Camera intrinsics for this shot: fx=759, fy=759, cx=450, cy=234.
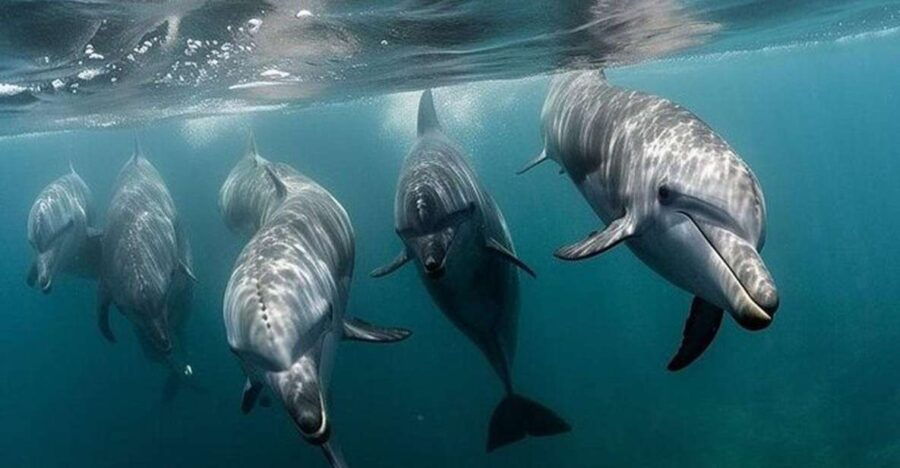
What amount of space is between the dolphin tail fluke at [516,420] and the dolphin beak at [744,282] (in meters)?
6.63

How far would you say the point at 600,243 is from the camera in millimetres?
6207

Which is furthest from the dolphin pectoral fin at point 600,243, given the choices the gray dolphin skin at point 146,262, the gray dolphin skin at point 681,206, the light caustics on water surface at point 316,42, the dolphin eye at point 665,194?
the gray dolphin skin at point 146,262

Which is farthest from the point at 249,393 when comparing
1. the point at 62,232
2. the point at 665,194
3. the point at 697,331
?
the point at 62,232

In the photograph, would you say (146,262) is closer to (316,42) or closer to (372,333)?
(316,42)

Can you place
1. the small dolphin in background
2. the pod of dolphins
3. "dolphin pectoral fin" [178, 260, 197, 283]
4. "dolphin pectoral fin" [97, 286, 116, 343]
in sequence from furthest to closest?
"dolphin pectoral fin" [97, 286, 116, 343]
"dolphin pectoral fin" [178, 260, 197, 283]
the small dolphin in background
the pod of dolphins

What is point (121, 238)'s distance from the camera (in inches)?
517

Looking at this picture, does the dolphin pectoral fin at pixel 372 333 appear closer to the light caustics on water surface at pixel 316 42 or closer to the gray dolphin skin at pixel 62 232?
the light caustics on water surface at pixel 316 42

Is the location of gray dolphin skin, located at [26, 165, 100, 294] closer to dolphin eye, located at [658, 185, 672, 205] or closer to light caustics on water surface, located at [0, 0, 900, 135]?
light caustics on water surface, located at [0, 0, 900, 135]

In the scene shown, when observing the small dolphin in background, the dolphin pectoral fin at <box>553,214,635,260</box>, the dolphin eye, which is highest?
the dolphin eye

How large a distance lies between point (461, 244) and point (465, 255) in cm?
23

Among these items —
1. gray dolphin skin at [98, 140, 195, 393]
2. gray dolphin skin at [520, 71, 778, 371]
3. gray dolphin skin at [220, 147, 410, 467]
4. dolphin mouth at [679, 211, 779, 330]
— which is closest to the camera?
dolphin mouth at [679, 211, 779, 330]

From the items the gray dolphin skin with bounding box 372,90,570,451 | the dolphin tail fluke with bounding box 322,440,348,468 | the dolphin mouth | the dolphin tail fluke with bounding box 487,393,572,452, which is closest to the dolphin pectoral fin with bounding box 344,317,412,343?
the gray dolphin skin with bounding box 372,90,570,451

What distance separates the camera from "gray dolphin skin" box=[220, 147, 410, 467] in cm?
584

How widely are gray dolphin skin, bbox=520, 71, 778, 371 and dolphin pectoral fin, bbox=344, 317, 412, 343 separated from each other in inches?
83.8
